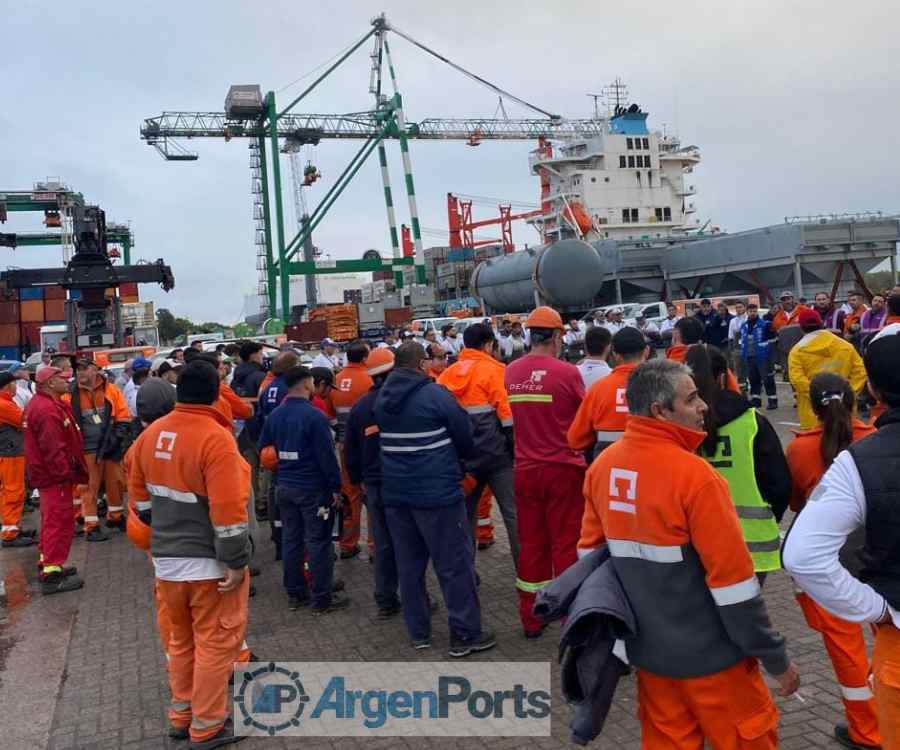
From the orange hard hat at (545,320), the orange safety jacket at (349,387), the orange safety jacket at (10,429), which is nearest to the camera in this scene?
the orange hard hat at (545,320)

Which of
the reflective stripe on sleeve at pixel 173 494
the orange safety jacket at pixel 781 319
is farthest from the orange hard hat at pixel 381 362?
the orange safety jacket at pixel 781 319

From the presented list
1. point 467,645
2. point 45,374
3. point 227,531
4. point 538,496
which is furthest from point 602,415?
point 45,374

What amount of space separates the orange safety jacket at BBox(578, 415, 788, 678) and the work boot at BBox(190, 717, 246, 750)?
254 centimetres

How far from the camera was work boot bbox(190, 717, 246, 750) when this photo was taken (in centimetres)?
394

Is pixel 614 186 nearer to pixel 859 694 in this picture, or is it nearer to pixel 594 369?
pixel 594 369

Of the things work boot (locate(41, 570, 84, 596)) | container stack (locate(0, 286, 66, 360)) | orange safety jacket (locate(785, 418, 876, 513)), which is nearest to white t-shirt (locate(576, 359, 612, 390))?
orange safety jacket (locate(785, 418, 876, 513))

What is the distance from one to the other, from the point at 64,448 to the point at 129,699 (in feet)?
9.68

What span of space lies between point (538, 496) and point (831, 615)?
6.22ft

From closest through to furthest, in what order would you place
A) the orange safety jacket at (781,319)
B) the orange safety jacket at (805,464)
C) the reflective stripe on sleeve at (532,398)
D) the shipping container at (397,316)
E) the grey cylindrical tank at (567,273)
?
the orange safety jacket at (805,464) → the reflective stripe on sleeve at (532,398) → the orange safety jacket at (781,319) → the grey cylindrical tank at (567,273) → the shipping container at (397,316)

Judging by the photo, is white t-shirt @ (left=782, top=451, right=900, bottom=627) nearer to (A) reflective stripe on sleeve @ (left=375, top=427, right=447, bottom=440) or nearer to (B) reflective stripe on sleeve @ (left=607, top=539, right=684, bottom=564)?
(B) reflective stripe on sleeve @ (left=607, top=539, right=684, bottom=564)

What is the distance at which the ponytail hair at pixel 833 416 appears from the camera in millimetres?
3465

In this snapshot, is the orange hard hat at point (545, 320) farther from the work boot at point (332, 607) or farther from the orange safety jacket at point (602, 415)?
the work boot at point (332, 607)

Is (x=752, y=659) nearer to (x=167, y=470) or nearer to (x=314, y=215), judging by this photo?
(x=167, y=470)

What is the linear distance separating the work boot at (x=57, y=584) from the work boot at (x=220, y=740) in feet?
11.5
